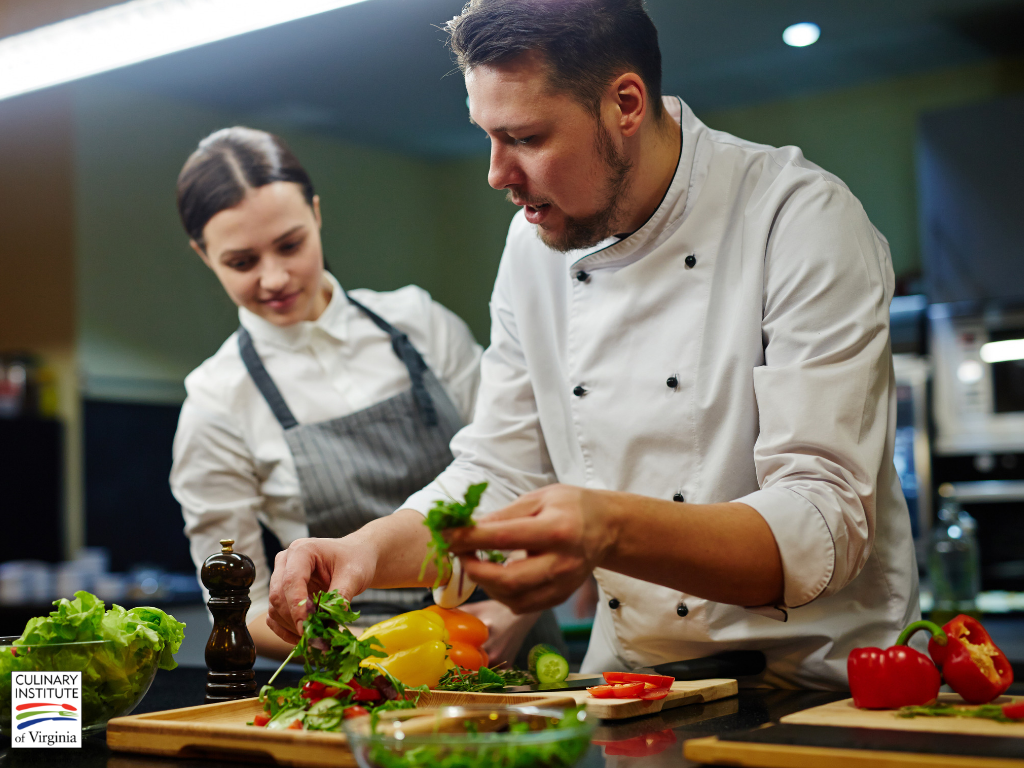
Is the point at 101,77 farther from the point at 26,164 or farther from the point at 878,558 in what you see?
the point at 878,558

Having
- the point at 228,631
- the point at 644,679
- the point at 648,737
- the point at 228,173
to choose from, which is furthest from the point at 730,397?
the point at 228,173

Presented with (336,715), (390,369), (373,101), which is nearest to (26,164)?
(373,101)

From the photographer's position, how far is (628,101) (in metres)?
1.36

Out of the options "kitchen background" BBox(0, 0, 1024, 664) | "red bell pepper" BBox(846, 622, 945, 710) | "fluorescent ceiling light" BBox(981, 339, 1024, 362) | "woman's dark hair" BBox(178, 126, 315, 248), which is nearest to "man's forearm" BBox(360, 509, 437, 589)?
"red bell pepper" BBox(846, 622, 945, 710)

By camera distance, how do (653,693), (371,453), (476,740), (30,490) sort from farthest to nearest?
(30,490) < (371,453) < (653,693) < (476,740)

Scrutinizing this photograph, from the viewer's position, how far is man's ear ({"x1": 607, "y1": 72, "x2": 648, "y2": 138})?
52.6 inches

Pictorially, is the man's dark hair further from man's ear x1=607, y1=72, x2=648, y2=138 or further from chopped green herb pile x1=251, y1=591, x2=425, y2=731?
chopped green herb pile x1=251, y1=591, x2=425, y2=731

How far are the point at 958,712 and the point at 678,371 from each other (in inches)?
22.3

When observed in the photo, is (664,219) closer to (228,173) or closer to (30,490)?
(228,173)

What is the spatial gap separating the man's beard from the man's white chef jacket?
7 centimetres

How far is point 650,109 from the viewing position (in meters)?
1.42

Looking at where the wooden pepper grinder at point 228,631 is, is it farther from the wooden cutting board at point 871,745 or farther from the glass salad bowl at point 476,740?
the wooden cutting board at point 871,745

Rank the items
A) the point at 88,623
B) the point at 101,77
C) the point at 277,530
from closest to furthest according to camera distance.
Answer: the point at 88,623 < the point at 277,530 < the point at 101,77

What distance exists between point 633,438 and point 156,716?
2.33ft
